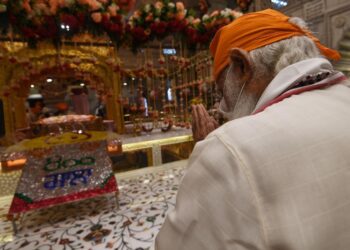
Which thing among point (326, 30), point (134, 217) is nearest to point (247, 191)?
point (134, 217)

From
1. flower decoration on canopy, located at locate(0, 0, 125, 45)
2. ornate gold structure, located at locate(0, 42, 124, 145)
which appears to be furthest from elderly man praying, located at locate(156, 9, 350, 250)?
ornate gold structure, located at locate(0, 42, 124, 145)

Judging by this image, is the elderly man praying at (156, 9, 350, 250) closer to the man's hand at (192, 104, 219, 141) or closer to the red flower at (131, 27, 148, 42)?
the man's hand at (192, 104, 219, 141)

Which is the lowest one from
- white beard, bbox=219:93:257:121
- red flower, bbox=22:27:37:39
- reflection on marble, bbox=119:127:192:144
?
reflection on marble, bbox=119:127:192:144

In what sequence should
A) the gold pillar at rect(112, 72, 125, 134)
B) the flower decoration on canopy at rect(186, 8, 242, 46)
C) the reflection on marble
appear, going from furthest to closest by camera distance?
the gold pillar at rect(112, 72, 125, 134), the reflection on marble, the flower decoration on canopy at rect(186, 8, 242, 46)

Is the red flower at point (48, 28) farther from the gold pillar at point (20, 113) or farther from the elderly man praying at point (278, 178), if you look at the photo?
the gold pillar at point (20, 113)

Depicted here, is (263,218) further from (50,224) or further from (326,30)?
(326,30)

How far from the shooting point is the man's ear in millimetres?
789

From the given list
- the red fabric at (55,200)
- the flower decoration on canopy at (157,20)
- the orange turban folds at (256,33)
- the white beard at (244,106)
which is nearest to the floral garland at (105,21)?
the flower decoration on canopy at (157,20)

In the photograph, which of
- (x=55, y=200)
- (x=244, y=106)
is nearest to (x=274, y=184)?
(x=244, y=106)

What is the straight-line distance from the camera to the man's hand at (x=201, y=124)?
1.50 meters

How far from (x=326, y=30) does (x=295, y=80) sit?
7.73 m

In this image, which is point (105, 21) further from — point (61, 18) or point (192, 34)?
point (192, 34)

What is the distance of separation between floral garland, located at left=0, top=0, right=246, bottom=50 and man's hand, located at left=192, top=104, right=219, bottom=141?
9.41ft

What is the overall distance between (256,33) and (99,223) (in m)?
2.43
